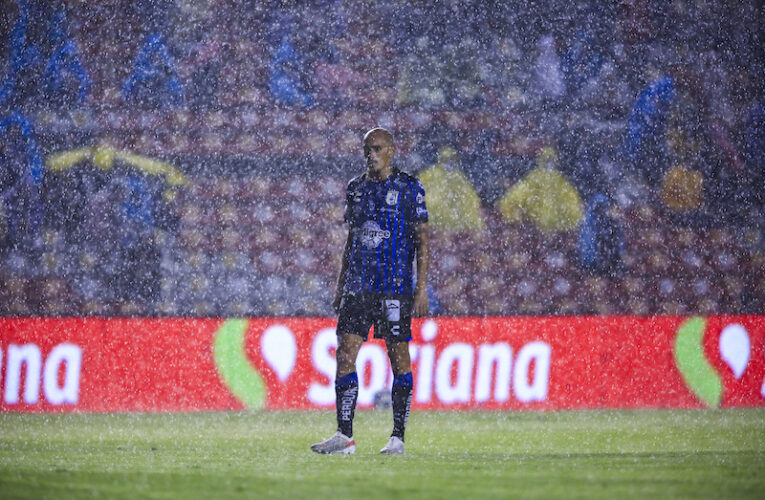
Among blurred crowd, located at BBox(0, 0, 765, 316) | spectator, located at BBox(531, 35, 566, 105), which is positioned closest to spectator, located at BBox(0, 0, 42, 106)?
blurred crowd, located at BBox(0, 0, 765, 316)

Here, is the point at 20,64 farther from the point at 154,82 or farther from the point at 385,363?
the point at 385,363

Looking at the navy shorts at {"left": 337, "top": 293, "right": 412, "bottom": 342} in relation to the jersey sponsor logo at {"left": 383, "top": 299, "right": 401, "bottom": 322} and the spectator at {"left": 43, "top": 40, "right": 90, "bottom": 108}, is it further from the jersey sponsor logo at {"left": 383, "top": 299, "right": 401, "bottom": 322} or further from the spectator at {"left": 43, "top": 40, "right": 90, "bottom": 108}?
the spectator at {"left": 43, "top": 40, "right": 90, "bottom": 108}

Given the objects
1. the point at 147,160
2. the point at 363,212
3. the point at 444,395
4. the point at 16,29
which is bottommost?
the point at 444,395

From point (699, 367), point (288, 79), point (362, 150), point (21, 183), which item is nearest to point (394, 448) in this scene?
point (699, 367)

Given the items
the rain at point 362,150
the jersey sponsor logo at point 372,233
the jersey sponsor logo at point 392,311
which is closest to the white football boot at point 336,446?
the jersey sponsor logo at point 392,311

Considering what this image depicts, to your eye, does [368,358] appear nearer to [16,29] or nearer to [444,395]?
[444,395]

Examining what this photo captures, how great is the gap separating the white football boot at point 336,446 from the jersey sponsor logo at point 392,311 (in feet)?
2.03

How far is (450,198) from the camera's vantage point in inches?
506

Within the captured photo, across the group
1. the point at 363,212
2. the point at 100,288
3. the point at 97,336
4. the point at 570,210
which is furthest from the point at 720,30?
the point at 363,212

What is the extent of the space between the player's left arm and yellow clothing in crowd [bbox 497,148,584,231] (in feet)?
22.3

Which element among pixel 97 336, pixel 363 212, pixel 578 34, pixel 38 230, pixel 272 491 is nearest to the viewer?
pixel 272 491

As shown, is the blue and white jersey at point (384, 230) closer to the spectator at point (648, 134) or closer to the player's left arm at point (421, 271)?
the player's left arm at point (421, 271)

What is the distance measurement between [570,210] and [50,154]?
527 centimetres

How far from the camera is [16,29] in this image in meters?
12.9
